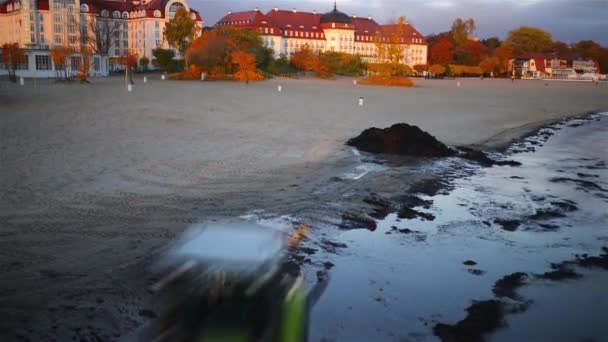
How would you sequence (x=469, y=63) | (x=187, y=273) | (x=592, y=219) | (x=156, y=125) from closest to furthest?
(x=187, y=273) → (x=592, y=219) → (x=156, y=125) → (x=469, y=63)

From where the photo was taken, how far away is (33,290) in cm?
501

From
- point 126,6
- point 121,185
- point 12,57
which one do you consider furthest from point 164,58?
point 121,185

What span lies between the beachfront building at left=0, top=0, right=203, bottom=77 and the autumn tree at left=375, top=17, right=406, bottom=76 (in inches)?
1633

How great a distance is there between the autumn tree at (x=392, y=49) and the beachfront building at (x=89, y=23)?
41.5 metres

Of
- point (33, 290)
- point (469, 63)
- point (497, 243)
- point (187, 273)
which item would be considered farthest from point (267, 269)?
point (469, 63)

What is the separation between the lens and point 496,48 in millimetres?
155125

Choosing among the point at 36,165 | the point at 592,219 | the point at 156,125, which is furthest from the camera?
the point at 156,125

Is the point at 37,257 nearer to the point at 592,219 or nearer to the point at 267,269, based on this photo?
the point at 267,269

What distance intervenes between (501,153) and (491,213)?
6807 mm

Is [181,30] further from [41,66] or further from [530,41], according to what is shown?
[530,41]

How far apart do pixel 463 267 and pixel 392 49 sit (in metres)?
65.9

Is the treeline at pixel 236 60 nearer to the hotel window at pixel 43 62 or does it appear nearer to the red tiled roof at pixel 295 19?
the hotel window at pixel 43 62

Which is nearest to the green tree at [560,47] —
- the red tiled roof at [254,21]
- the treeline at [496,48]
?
the treeline at [496,48]

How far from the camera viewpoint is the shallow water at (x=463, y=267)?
4.77 m
